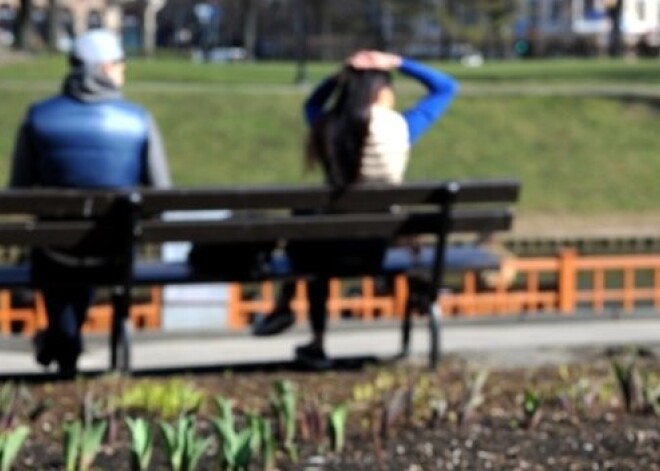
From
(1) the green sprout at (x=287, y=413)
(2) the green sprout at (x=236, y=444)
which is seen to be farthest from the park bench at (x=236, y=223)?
(2) the green sprout at (x=236, y=444)

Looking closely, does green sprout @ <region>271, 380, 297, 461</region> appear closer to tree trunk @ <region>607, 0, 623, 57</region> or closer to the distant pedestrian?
the distant pedestrian

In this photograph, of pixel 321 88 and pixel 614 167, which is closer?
pixel 321 88

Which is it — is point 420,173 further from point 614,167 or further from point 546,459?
point 546,459

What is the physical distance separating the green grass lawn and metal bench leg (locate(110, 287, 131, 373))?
32.8m

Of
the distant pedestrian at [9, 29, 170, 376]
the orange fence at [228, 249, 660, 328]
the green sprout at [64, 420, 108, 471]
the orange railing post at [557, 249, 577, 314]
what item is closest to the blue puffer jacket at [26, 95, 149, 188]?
the distant pedestrian at [9, 29, 170, 376]

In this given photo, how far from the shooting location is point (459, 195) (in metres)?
9.63

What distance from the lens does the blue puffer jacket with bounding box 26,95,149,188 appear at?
935cm

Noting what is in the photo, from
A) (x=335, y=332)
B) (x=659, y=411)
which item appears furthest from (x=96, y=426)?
(x=335, y=332)

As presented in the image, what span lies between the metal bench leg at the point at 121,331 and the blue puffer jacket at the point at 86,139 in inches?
20.9

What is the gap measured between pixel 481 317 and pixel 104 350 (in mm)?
2954

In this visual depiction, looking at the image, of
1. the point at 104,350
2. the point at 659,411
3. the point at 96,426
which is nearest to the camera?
the point at 96,426

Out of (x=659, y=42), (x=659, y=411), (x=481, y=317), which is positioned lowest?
(x=659, y=42)

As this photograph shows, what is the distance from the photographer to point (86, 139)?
9.35 m

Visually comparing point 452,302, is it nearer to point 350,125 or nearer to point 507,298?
point 507,298
